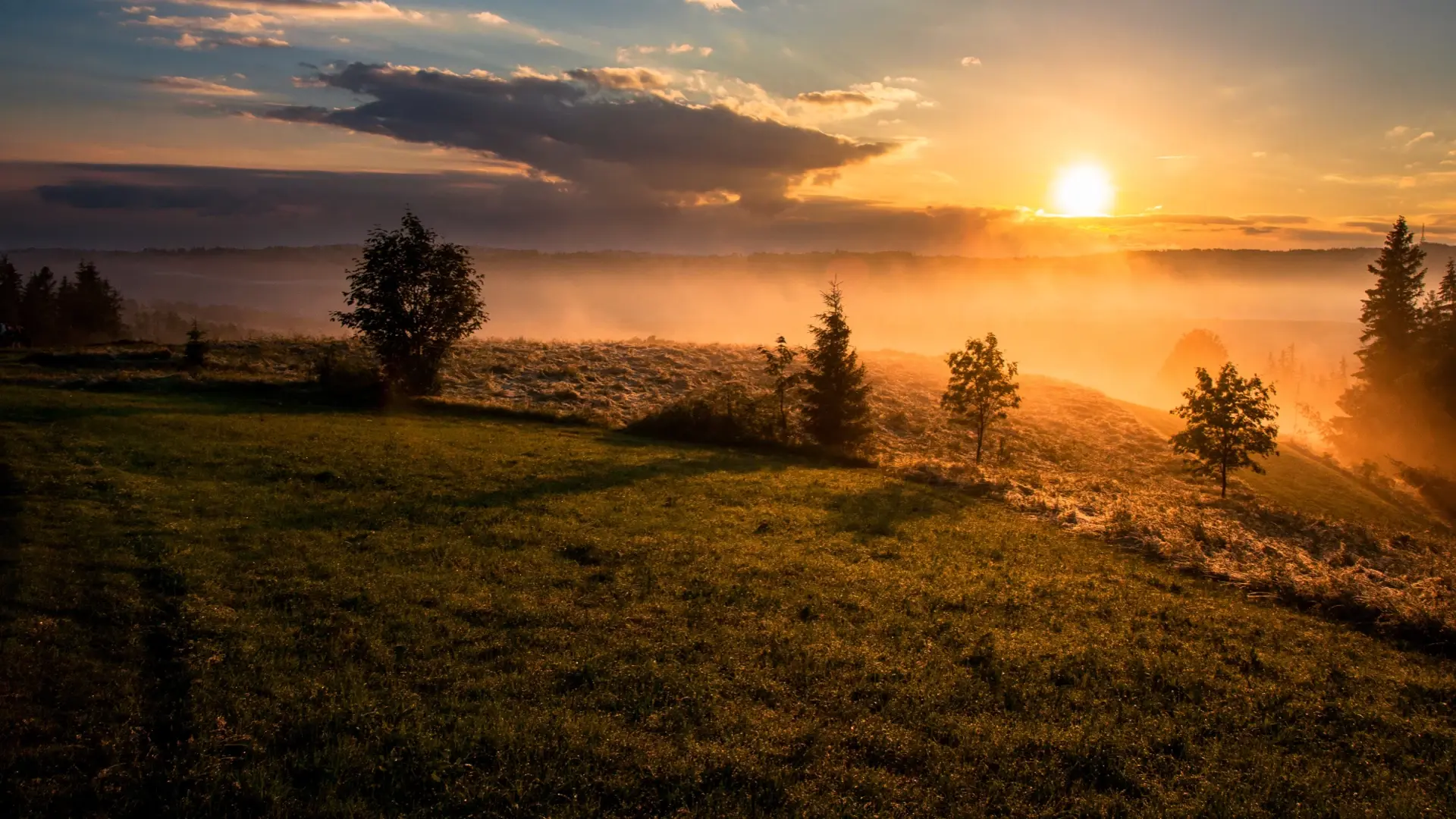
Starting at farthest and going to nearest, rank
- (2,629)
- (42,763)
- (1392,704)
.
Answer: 1. (1392,704)
2. (2,629)
3. (42,763)

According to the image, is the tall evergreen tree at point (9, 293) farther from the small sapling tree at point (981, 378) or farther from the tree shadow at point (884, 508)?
the small sapling tree at point (981, 378)

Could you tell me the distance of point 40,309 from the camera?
97438 mm

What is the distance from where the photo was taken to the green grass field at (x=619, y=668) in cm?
1056

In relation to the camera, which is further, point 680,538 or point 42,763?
point 680,538

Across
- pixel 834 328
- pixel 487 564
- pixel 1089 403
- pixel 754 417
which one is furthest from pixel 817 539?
pixel 1089 403

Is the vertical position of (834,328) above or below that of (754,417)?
above

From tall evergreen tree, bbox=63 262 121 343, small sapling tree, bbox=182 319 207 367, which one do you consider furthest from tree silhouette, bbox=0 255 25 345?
small sapling tree, bbox=182 319 207 367

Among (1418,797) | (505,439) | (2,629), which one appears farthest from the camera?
(505,439)

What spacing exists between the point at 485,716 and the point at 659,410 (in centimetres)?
3935

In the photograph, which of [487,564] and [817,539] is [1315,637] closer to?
[817,539]

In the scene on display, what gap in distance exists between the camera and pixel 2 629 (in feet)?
42.7

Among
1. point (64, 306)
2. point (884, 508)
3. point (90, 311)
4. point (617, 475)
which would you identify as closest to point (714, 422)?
point (617, 475)

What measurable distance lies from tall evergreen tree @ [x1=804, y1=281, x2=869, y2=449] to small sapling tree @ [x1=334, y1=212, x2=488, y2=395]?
81.4ft

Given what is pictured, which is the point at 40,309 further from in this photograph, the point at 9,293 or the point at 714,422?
the point at 714,422
